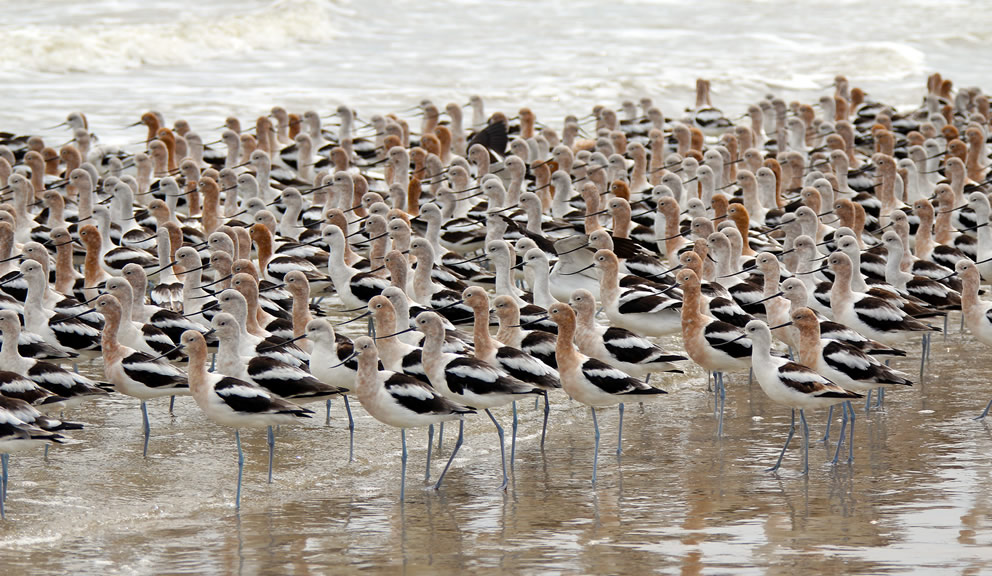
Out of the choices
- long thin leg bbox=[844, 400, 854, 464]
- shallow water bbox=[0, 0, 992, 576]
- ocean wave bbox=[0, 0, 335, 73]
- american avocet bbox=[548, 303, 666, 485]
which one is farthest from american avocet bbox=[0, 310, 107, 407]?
ocean wave bbox=[0, 0, 335, 73]

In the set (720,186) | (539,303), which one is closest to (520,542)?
(539,303)

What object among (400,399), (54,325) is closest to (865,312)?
(400,399)

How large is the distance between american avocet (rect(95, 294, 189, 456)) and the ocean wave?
80.6 ft

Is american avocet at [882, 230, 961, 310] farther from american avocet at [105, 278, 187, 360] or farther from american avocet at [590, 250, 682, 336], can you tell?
american avocet at [105, 278, 187, 360]

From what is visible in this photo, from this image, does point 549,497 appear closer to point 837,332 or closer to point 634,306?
point 837,332

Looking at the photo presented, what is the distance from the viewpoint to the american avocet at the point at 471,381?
9156 millimetres

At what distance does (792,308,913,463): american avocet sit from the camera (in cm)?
952

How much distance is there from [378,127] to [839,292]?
12306 mm

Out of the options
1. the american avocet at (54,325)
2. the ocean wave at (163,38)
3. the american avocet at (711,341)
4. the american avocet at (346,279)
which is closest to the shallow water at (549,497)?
the american avocet at (711,341)

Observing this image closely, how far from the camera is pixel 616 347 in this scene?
10.2 m

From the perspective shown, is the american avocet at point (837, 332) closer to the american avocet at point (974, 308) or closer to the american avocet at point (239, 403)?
the american avocet at point (974, 308)

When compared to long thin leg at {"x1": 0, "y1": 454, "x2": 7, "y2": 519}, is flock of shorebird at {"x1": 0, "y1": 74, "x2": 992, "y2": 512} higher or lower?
higher

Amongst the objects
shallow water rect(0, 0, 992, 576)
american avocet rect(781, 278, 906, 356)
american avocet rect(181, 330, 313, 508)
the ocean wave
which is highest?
the ocean wave

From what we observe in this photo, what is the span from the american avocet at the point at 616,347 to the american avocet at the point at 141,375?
2.96 meters
